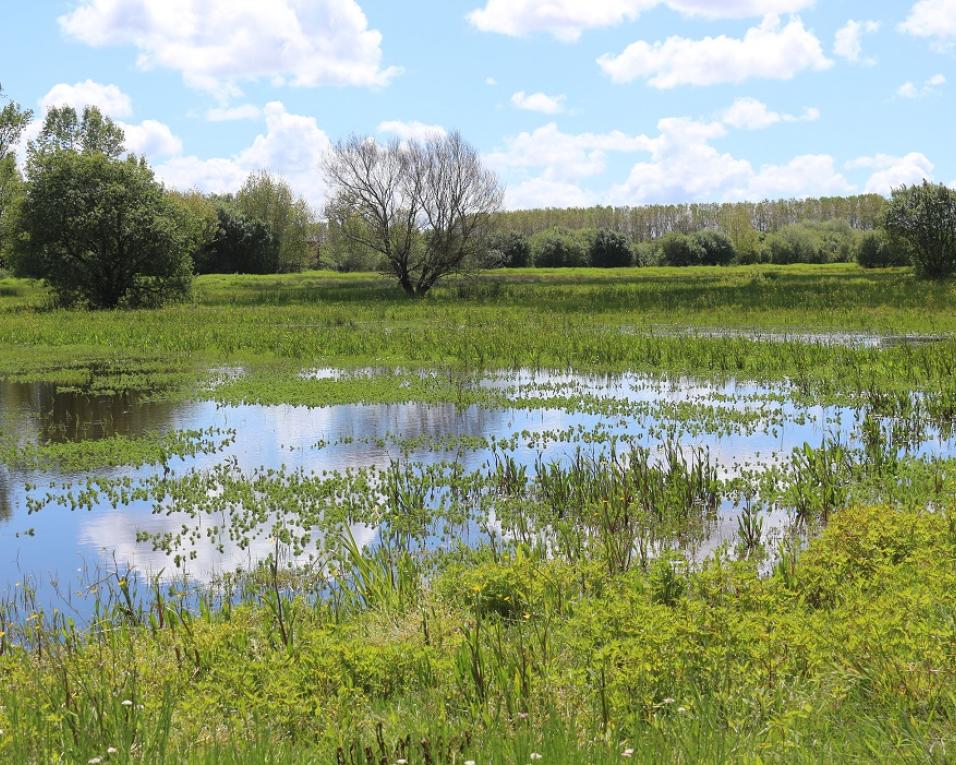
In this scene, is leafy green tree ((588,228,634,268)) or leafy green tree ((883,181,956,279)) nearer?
leafy green tree ((883,181,956,279))

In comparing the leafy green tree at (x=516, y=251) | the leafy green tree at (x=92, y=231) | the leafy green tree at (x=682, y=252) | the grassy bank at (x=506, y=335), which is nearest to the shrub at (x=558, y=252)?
the leafy green tree at (x=516, y=251)

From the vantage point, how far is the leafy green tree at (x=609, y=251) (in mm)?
99812

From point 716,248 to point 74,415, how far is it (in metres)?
91.5

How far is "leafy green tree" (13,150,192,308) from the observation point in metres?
44.1

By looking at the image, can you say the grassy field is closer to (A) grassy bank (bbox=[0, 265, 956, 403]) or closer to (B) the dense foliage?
(A) grassy bank (bbox=[0, 265, 956, 403])

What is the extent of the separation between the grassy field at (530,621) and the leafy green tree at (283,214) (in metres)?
94.2

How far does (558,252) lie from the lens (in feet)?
324

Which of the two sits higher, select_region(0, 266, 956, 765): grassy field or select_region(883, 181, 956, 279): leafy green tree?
select_region(883, 181, 956, 279): leafy green tree

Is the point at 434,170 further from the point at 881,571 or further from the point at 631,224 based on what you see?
the point at 631,224

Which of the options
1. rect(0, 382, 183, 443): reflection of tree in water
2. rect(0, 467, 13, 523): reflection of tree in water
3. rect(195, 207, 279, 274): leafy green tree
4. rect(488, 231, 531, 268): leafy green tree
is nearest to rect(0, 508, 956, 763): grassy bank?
rect(0, 467, 13, 523): reflection of tree in water

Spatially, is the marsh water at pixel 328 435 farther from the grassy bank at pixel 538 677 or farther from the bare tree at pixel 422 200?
the bare tree at pixel 422 200

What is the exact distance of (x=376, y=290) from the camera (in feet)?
187

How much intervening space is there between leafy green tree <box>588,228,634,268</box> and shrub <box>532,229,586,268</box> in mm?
1602

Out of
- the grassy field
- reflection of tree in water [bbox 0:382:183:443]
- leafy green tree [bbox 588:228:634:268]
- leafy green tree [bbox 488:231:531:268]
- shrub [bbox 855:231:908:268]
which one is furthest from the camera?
leafy green tree [bbox 588:228:634:268]
